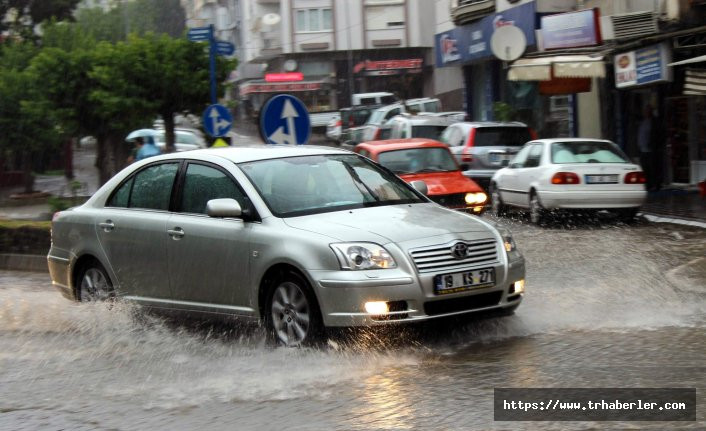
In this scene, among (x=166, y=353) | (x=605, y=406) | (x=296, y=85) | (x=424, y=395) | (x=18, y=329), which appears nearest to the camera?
(x=605, y=406)

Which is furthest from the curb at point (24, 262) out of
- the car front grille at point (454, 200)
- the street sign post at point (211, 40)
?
the street sign post at point (211, 40)

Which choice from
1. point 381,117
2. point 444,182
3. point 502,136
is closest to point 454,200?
point 444,182

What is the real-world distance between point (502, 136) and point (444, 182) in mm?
6547

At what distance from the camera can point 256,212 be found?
8.13m

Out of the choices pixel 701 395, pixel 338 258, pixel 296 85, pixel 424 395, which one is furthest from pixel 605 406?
pixel 296 85

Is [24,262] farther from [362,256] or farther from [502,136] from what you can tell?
[502,136]

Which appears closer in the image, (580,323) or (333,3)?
(580,323)

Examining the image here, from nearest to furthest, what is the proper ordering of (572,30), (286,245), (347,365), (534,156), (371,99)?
(347,365) → (286,245) → (534,156) → (572,30) → (371,99)

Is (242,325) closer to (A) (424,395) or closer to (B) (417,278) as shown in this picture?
(B) (417,278)

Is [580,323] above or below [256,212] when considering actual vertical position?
below

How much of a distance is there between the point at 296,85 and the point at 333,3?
19.5 ft

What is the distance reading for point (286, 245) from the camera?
768 cm

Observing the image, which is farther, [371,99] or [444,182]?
[371,99]

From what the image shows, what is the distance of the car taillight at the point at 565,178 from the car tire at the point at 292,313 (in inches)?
419
